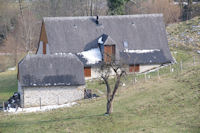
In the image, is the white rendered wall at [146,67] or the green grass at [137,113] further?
the white rendered wall at [146,67]

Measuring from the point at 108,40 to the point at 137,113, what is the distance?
18649 mm

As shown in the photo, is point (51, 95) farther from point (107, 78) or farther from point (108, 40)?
point (107, 78)

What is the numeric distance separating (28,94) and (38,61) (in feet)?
14.4

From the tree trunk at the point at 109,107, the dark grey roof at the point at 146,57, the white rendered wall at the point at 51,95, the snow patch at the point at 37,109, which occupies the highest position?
the dark grey roof at the point at 146,57

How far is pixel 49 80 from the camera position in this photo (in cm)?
4525

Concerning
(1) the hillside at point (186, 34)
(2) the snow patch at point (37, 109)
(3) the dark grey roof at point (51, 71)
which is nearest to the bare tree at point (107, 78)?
(2) the snow patch at point (37, 109)

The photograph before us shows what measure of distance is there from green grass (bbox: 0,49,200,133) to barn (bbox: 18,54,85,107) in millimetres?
2737

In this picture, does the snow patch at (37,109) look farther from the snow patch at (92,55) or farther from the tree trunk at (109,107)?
the snow patch at (92,55)

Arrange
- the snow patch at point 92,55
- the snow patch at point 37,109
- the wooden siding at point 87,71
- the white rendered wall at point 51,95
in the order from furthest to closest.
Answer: the snow patch at point 92,55
the wooden siding at point 87,71
the white rendered wall at point 51,95
the snow patch at point 37,109

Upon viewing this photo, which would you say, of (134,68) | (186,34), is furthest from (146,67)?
(186,34)

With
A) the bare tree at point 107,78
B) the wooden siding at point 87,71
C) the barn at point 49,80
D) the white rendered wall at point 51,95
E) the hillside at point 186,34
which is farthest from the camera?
the hillside at point 186,34

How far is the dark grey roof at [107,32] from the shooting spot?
53.0 metres

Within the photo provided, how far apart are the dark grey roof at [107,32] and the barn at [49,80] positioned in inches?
198

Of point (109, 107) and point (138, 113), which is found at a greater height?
point (109, 107)
